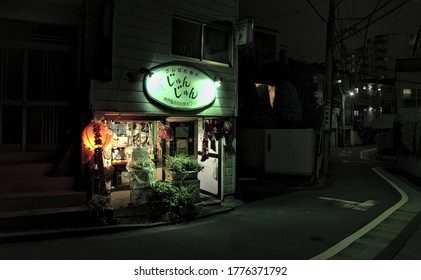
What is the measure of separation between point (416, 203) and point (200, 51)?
375 inches

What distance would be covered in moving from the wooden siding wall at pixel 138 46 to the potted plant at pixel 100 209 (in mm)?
2365

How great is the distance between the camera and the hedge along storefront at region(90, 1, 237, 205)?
997 centimetres

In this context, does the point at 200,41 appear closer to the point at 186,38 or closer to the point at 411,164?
the point at 186,38

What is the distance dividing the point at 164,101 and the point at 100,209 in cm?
370

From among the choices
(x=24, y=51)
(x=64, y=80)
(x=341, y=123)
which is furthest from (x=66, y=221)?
(x=341, y=123)

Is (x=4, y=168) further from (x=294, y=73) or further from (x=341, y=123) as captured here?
(x=341, y=123)

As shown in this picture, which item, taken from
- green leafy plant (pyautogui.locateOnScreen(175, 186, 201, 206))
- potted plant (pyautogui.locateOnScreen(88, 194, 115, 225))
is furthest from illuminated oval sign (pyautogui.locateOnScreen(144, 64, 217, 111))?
potted plant (pyautogui.locateOnScreen(88, 194, 115, 225))

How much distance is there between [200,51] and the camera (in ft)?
39.2

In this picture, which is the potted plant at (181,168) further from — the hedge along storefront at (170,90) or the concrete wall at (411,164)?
the concrete wall at (411,164)

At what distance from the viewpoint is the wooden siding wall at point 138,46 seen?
9.75 m

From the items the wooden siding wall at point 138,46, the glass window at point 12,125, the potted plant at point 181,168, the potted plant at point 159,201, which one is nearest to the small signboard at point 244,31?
the wooden siding wall at point 138,46

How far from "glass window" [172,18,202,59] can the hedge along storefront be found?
0.11ft

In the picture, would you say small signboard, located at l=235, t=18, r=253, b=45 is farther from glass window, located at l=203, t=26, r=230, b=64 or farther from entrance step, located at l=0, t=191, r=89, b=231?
entrance step, located at l=0, t=191, r=89, b=231

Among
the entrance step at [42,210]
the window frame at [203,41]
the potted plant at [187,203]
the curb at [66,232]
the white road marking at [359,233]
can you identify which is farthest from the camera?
the window frame at [203,41]
